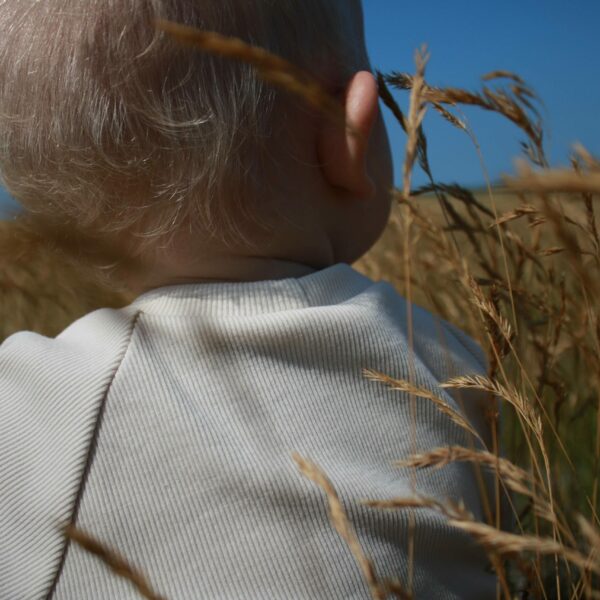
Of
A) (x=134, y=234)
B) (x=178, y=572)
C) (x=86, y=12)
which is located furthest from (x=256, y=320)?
(x=86, y=12)

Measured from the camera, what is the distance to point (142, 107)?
50.9 inches

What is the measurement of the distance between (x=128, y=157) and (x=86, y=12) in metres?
0.23

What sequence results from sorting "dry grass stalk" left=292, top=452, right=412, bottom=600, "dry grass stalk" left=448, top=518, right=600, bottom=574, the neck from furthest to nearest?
the neck
"dry grass stalk" left=292, top=452, right=412, bottom=600
"dry grass stalk" left=448, top=518, right=600, bottom=574

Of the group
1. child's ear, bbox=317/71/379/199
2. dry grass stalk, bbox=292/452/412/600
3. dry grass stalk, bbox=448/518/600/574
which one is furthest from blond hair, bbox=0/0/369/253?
dry grass stalk, bbox=448/518/600/574

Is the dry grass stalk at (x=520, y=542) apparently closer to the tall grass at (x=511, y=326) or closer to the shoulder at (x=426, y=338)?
the tall grass at (x=511, y=326)

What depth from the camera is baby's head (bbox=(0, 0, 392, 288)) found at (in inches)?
50.3

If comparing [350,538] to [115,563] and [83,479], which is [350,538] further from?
[83,479]

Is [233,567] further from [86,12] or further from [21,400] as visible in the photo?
[86,12]

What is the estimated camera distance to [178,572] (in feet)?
3.88

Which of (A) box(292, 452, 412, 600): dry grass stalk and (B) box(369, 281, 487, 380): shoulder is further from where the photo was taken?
(B) box(369, 281, 487, 380): shoulder

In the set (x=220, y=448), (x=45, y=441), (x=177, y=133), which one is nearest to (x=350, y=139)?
(x=177, y=133)

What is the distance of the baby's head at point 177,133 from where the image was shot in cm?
128

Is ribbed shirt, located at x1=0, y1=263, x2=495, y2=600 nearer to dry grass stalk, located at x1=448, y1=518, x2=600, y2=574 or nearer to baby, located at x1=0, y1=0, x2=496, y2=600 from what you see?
baby, located at x1=0, y1=0, x2=496, y2=600

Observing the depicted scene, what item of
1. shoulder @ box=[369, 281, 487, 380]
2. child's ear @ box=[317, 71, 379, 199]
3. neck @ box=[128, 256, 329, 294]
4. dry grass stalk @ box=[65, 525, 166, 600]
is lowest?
shoulder @ box=[369, 281, 487, 380]
